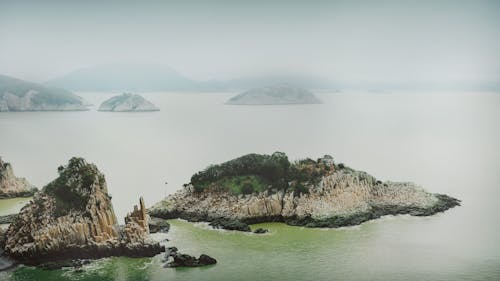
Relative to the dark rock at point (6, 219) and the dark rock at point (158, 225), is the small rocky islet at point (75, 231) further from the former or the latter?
the dark rock at point (6, 219)

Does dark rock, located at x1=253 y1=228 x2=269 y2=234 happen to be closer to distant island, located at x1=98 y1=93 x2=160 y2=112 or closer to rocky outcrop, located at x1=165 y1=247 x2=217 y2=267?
rocky outcrop, located at x1=165 y1=247 x2=217 y2=267

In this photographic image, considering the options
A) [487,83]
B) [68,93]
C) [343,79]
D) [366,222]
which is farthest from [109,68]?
[487,83]

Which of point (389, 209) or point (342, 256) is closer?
point (342, 256)

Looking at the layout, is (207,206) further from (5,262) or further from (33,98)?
(33,98)

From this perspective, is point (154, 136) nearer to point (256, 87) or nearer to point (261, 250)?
point (256, 87)

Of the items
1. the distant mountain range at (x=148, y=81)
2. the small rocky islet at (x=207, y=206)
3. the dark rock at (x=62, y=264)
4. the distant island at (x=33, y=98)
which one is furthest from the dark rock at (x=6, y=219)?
the distant mountain range at (x=148, y=81)
